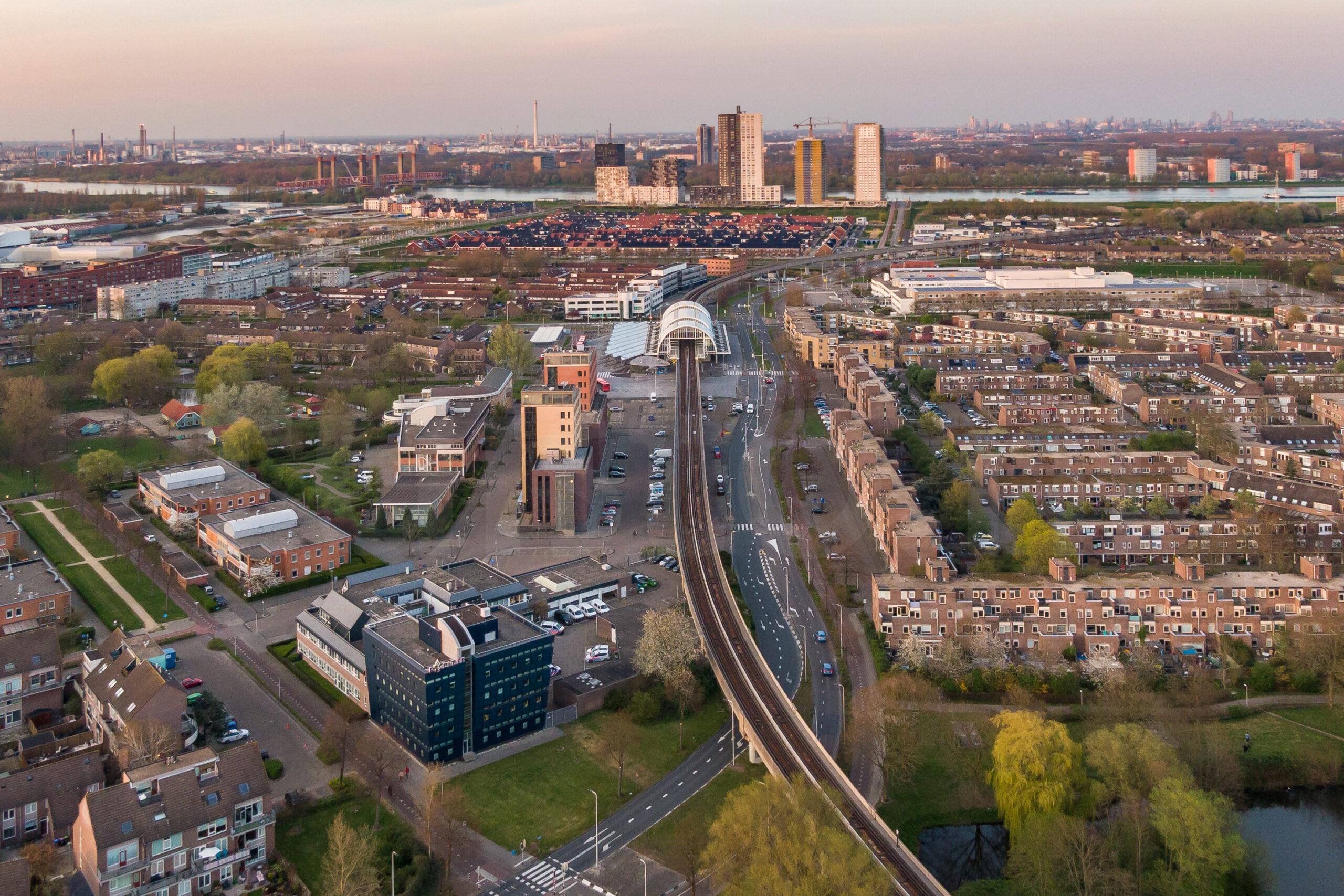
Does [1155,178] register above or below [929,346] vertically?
above

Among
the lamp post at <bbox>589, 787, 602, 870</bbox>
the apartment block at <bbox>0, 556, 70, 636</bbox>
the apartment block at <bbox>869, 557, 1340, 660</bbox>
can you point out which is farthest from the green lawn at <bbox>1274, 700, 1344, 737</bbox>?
the apartment block at <bbox>0, 556, 70, 636</bbox>

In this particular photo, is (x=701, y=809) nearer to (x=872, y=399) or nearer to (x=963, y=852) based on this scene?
(x=963, y=852)

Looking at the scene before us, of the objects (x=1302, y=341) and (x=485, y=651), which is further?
(x=1302, y=341)

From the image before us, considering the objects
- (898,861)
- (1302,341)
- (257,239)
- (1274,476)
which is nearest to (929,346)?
(1302,341)

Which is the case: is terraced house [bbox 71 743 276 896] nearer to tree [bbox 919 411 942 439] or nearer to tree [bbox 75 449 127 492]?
tree [bbox 75 449 127 492]

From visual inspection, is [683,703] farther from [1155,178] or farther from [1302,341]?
[1155,178]

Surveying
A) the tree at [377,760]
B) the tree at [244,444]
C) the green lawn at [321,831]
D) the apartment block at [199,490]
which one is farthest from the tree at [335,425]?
the green lawn at [321,831]

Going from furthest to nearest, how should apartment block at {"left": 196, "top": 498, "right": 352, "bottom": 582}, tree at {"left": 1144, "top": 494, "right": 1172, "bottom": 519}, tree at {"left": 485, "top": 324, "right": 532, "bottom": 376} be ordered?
tree at {"left": 485, "top": 324, "right": 532, "bottom": 376} → tree at {"left": 1144, "top": 494, "right": 1172, "bottom": 519} → apartment block at {"left": 196, "top": 498, "right": 352, "bottom": 582}
